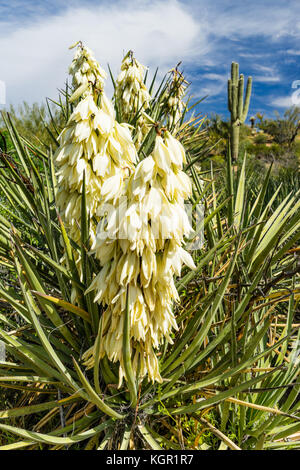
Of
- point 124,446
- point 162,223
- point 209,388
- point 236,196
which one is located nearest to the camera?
point 162,223

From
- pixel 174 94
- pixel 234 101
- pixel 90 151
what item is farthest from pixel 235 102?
pixel 90 151

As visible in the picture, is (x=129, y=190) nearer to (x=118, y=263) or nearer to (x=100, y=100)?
(x=118, y=263)

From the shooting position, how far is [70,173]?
44.6 inches

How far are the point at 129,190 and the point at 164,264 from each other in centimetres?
21

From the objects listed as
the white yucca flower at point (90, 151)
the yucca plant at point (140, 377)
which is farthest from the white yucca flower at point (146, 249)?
→ the white yucca flower at point (90, 151)

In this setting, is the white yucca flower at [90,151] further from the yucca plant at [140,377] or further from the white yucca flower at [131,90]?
the white yucca flower at [131,90]

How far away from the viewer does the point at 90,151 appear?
111 centimetres

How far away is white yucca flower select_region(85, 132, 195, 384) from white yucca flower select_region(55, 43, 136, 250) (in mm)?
225

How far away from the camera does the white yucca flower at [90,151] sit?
1097 millimetres

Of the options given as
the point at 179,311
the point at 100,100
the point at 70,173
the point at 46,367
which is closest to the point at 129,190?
the point at 70,173

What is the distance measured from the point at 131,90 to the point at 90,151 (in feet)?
3.83

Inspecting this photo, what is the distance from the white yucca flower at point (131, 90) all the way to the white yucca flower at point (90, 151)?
925 mm

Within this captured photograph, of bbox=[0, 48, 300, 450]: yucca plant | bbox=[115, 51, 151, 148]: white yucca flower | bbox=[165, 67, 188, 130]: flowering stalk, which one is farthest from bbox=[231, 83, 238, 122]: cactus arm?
bbox=[0, 48, 300, 450]: yucca plant
